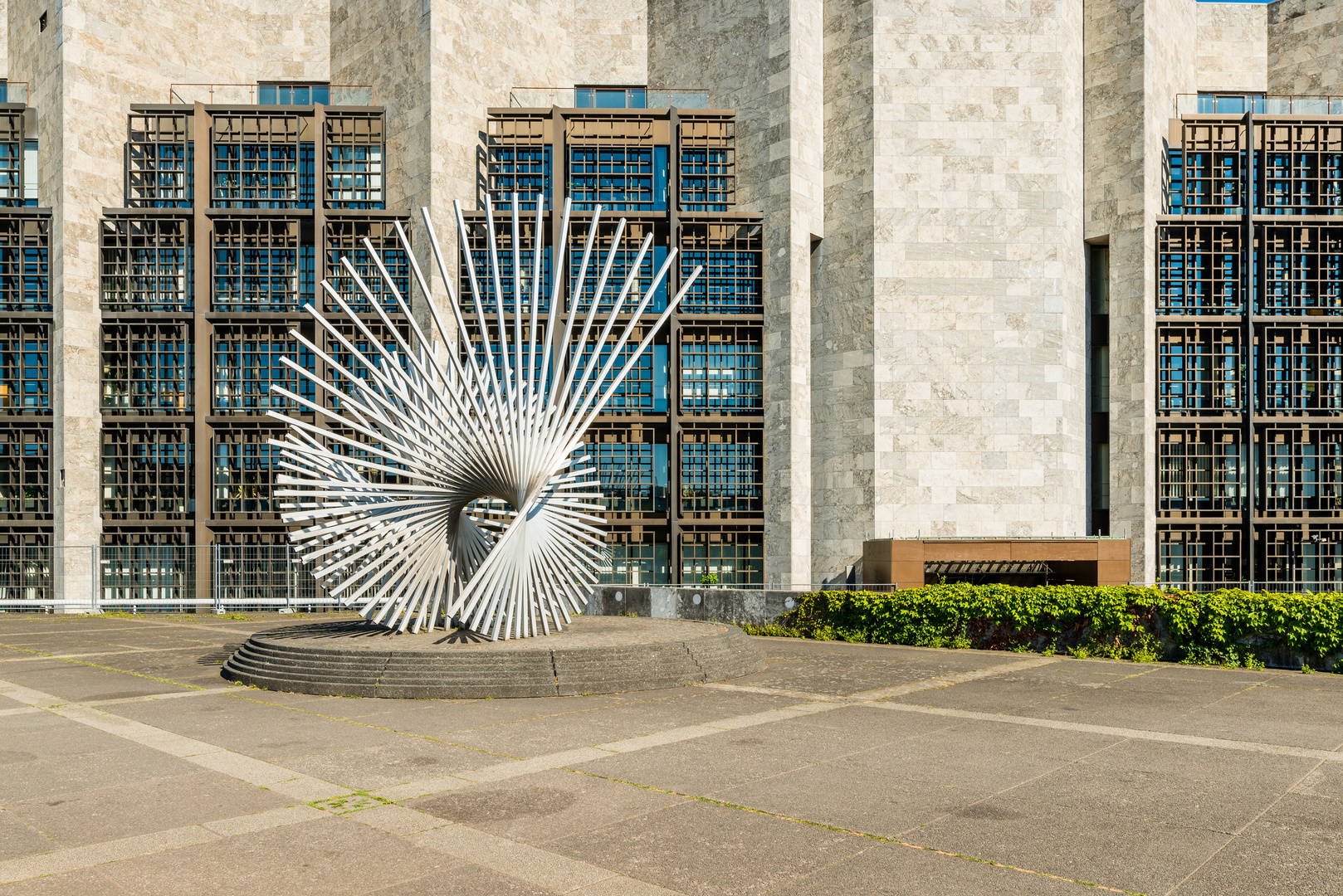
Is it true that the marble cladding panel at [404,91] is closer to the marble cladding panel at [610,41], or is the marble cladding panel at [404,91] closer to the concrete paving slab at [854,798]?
the marble cladding panel at [610,41]

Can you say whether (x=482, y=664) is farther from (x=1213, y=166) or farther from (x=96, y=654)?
(x=1213, y=166)

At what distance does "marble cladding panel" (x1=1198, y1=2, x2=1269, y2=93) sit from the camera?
38688 mm

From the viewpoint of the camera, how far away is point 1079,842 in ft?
24.4

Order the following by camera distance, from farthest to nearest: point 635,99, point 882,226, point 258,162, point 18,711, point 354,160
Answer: point 354,160 → point 258,162 → point 635,99 → point 882,226 → point 18,711

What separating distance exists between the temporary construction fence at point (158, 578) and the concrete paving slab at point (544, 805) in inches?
927

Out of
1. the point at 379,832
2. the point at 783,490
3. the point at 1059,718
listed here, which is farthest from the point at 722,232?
the point at 379,832

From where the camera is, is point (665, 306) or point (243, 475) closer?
point (665, 306)

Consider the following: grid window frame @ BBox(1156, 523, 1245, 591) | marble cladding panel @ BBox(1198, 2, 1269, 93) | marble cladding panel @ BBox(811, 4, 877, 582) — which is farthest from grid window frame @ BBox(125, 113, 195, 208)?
marble cladding panel @ BBox(1198, 2, 1269, 93)

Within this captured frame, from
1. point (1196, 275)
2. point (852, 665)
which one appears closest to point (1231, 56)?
point (1196, 275)

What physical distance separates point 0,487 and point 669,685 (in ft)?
96.2

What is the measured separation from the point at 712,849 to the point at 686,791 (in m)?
1.60

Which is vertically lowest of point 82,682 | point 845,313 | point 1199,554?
point 82,682

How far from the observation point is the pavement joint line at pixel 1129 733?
1052 cm

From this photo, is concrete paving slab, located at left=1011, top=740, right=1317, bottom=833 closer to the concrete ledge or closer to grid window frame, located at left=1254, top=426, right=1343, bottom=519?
the concrete ledge
